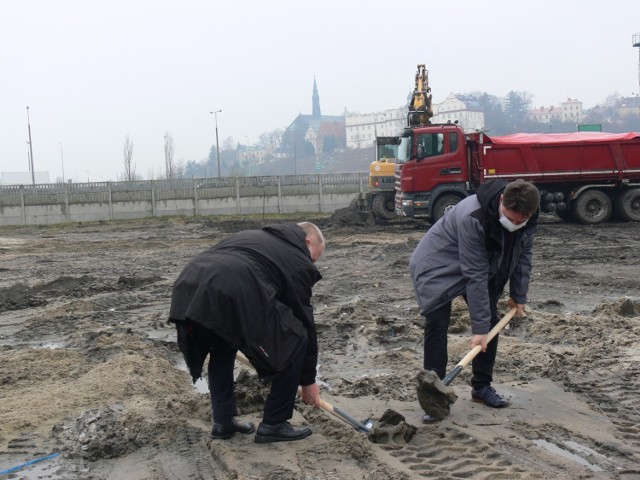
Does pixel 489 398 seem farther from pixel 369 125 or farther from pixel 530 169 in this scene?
pixel 369 125

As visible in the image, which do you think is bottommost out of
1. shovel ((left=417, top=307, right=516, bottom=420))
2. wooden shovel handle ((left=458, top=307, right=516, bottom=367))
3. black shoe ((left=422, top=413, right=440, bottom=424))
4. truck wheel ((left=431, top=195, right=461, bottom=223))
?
black shoe ((left=422, top=413, right=440, bottom=424))

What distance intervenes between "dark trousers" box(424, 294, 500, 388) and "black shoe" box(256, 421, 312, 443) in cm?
115

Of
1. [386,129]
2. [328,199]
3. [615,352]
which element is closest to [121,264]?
[615,352]

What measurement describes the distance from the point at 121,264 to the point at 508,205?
41.7 feet

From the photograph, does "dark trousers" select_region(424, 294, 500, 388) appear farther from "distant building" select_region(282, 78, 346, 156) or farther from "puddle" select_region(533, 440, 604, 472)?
"distant building" select_region(282, 78, 346, 156)

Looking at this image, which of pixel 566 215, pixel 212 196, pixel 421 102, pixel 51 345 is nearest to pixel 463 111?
pixel 212 196

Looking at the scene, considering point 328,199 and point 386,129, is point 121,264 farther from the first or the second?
point 386,129

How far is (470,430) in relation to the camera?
193 inches

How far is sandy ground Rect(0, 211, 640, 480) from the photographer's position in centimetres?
446


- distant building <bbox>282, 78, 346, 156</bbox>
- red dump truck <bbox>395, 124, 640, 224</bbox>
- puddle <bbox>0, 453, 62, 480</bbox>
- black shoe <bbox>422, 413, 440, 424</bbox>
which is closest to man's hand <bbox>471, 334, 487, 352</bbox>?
black shoe <bbox>422, 413, 440, 424</bbox>

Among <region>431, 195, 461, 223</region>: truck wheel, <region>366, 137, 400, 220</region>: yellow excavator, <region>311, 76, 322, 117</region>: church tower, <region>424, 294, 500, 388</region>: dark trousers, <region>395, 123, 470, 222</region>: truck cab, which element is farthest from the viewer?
<region>311, 76, 322, 117</region>: church tower

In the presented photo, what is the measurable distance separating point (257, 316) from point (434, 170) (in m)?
16.5

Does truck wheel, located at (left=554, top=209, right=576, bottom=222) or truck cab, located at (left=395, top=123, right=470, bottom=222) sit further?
truck wheel, located at (left=554, top=209, right=576, bottom=222)

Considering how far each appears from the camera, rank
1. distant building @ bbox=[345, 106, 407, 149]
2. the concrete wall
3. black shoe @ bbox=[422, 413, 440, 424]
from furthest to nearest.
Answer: distant building @ bbox=[345, 106, 407, 149]
the concrete wall
black shoe @ bbox=[422, 413, 440, 424]
